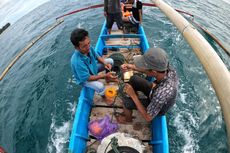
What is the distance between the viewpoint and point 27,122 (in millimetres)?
8391

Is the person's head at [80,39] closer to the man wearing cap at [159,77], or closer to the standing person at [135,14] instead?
the man wearing cap at [159,77]

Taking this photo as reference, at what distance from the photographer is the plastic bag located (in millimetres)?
5219

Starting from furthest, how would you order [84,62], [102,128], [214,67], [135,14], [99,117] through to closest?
1. [135,14]
2. [99,117]
3. [84,62]
4. [102,128]
5. [214,67]

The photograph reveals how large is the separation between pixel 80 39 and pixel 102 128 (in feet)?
6.89

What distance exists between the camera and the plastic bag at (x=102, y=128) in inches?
205

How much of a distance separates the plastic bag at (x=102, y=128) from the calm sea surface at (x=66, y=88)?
221 cm

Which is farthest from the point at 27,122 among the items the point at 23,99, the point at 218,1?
the point at 218,1

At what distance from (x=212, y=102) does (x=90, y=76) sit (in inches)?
202

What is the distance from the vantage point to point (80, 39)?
508cm

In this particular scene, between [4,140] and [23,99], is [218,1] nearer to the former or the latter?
[23,99]

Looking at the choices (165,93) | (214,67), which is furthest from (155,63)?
(214,67)

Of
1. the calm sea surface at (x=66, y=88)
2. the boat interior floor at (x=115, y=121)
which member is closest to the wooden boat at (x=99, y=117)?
the boat interior floor at (x=115, y=121)

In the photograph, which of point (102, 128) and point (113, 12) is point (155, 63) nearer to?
point (102, 128)

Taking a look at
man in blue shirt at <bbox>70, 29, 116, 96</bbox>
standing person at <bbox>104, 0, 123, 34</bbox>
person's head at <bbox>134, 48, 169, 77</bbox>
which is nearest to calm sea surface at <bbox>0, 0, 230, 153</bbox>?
man in blue shirt at <bbox>70, 29, 116, 96</bbox>
